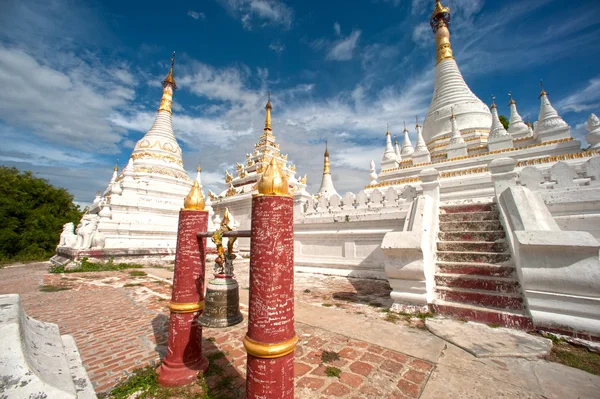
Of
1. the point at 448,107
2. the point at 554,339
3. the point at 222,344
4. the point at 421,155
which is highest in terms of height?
the point at 448,107

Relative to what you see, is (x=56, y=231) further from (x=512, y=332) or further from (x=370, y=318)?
(x=512, y=332)

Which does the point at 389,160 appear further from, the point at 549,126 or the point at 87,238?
the point at 87,238

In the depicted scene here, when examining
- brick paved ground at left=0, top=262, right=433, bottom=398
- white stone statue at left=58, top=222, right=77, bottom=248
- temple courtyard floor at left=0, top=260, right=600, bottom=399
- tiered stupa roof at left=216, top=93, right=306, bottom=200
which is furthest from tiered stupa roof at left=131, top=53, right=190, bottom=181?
temple courtyard floor at left=0, top=260, right=600, bottom=399

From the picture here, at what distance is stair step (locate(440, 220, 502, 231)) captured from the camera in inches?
238

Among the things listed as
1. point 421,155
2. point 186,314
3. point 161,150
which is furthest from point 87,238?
point 421,155

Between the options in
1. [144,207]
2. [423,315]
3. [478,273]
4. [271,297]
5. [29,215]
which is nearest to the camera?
[271,297]

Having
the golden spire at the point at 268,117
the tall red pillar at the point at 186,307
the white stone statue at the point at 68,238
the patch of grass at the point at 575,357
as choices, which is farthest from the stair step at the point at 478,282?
the golden spire at the point at 268,117

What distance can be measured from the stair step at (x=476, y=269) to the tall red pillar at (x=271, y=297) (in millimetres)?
4623

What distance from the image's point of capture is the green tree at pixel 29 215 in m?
17.2

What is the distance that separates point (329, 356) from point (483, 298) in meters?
3.09

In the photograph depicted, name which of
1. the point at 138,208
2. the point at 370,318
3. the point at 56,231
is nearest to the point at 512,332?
the point at 370,318

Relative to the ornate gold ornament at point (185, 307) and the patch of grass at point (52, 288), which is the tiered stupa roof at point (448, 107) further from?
the patch of grass at point (52, 288)

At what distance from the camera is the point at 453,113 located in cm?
1945

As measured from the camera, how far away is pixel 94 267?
11.5 metres
